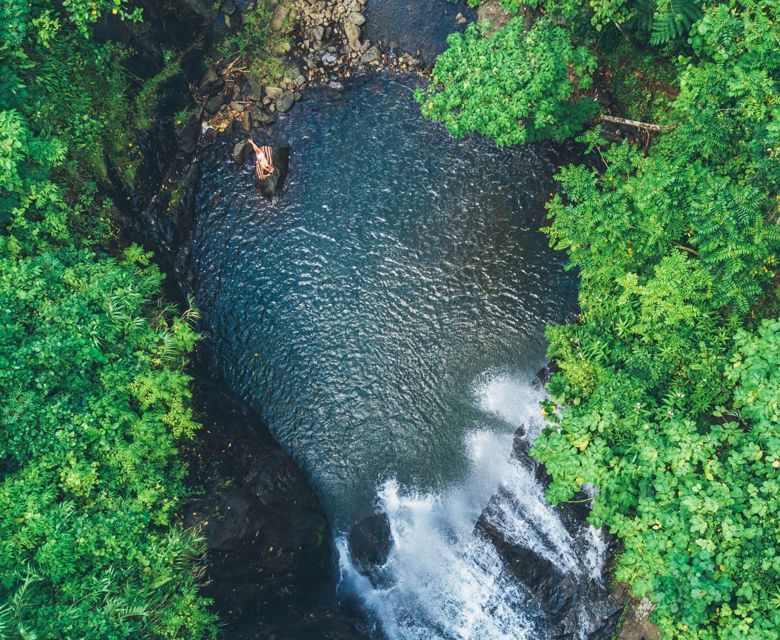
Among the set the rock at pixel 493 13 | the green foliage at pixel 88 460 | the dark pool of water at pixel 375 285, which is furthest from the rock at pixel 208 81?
the rock at pixel 493 13

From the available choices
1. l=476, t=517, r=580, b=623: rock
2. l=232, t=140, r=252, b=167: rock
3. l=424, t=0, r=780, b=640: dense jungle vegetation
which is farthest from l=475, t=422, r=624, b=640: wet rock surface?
l=232, t=140, r=252, b=167: rock

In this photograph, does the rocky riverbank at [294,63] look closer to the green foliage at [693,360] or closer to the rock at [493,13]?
the rock at [493,13]

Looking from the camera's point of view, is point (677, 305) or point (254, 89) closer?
point (677, 305)

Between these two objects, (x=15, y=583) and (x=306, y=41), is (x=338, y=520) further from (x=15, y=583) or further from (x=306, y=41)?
(x=306, y=41)

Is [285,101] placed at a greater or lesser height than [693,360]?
greater

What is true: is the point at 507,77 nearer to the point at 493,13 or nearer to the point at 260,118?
the point at 493,13

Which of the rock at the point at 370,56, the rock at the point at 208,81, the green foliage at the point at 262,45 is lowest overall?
the rock at the point at 208,81

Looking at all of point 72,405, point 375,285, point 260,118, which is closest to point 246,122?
point 260,118

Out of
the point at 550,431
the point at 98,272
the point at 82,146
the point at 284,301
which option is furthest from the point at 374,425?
the point at 82,146
